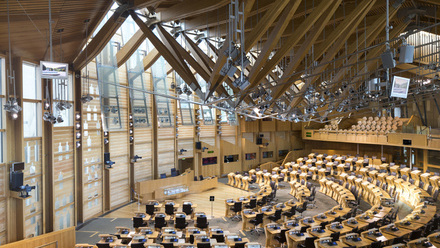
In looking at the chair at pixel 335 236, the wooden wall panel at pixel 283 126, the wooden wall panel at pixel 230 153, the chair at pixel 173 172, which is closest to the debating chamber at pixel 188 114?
the chair at pixel 335 236

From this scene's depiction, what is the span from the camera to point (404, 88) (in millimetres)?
8227

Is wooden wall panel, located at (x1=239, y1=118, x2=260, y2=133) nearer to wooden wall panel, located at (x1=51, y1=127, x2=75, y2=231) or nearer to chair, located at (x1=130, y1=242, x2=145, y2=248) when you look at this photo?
wooden wall panel, located at (x1=51, y1=127, x2=75, y2=231)

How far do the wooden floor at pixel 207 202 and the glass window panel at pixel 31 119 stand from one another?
6.13m

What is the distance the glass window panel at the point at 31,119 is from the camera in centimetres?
1164

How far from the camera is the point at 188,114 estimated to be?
17438 millimetres

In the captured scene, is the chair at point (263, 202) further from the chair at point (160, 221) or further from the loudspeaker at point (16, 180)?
the loudspeaker at point (16, 180)

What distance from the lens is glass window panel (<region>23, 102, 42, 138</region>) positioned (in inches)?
458

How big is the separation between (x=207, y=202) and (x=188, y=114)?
17.0 ft

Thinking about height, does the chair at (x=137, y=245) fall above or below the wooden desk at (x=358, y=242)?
below

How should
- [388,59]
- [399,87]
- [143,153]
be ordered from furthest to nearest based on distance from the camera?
[143,153] → [399,87] → [388,59]

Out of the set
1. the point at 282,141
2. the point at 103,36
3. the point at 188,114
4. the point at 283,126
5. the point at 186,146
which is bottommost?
the point at 282,141

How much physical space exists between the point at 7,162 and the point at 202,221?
725cm

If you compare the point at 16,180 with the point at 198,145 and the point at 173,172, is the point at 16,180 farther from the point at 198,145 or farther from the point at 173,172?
the point at 198,145

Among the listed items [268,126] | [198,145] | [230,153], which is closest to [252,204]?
[198,145]
